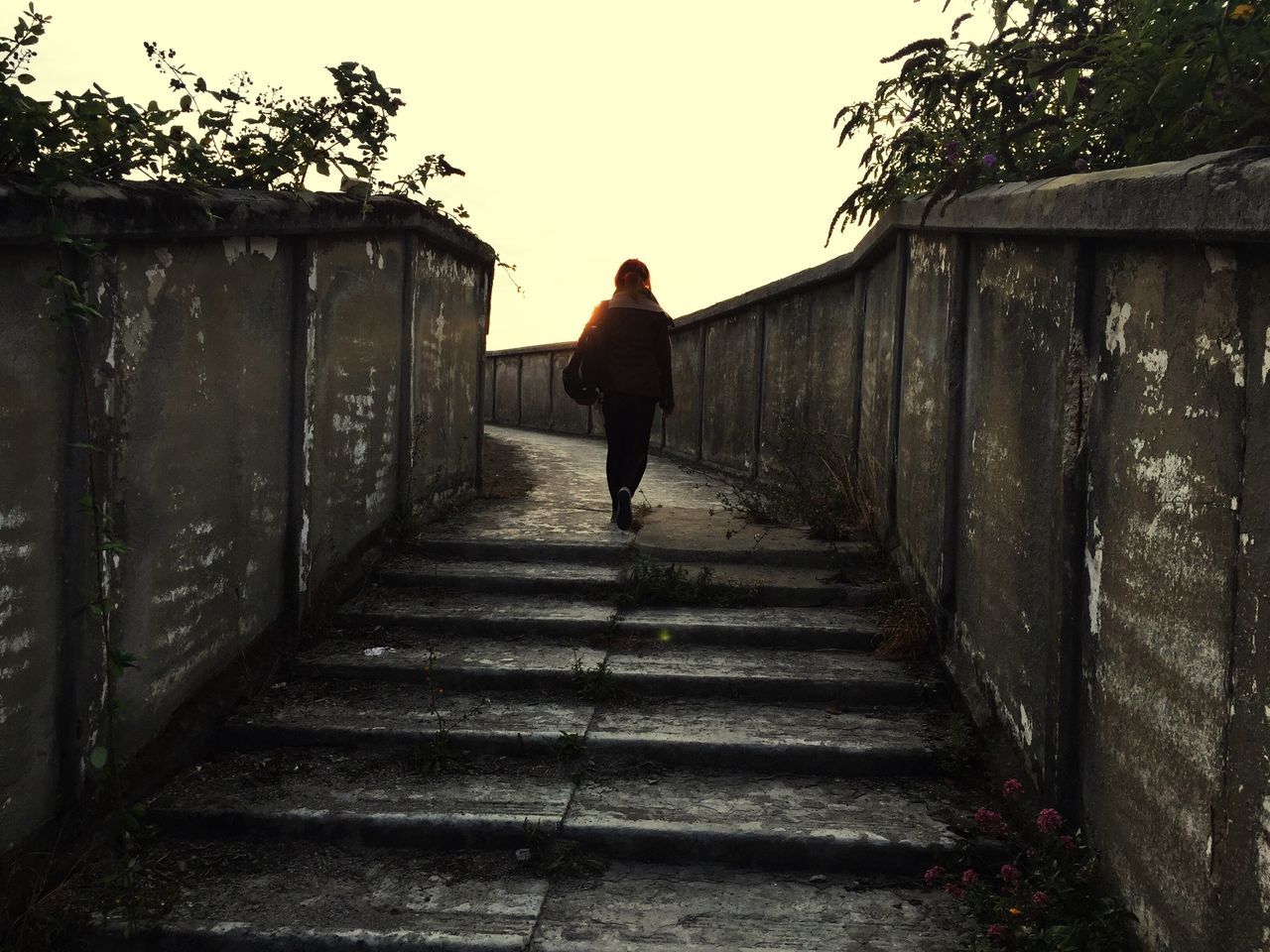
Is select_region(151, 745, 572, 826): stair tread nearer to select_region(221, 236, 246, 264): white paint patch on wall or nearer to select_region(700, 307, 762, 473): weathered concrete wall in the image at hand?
select_region(221, 236, 246, 264): white paint patch on wall

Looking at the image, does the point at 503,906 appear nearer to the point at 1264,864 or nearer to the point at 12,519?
the point at 12,519

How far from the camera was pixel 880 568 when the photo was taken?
17.9 feet

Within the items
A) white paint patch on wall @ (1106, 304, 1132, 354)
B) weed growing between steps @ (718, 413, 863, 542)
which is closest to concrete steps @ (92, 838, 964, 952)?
white paint patch on wall @ (1106, 304, 1132, 354)

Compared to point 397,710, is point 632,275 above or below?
above

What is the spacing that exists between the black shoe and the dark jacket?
70 centimetres

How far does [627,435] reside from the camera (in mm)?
6770

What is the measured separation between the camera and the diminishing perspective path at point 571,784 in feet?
10.1

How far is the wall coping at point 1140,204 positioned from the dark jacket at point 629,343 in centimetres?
251

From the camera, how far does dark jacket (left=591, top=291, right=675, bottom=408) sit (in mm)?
6742

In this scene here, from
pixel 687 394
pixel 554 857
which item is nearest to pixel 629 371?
pixel 554 857

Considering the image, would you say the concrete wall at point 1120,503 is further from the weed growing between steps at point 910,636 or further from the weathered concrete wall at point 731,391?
the weathered concrete wall at point 731,391

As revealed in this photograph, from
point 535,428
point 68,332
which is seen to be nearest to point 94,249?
point 68,332

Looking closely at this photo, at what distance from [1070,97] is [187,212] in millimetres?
2731

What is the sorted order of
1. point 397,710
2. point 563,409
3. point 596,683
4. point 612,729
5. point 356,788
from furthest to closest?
1. point 563,409
2. point 596,683
3. point 397,710
4. point 612,729
5. point 356,788
